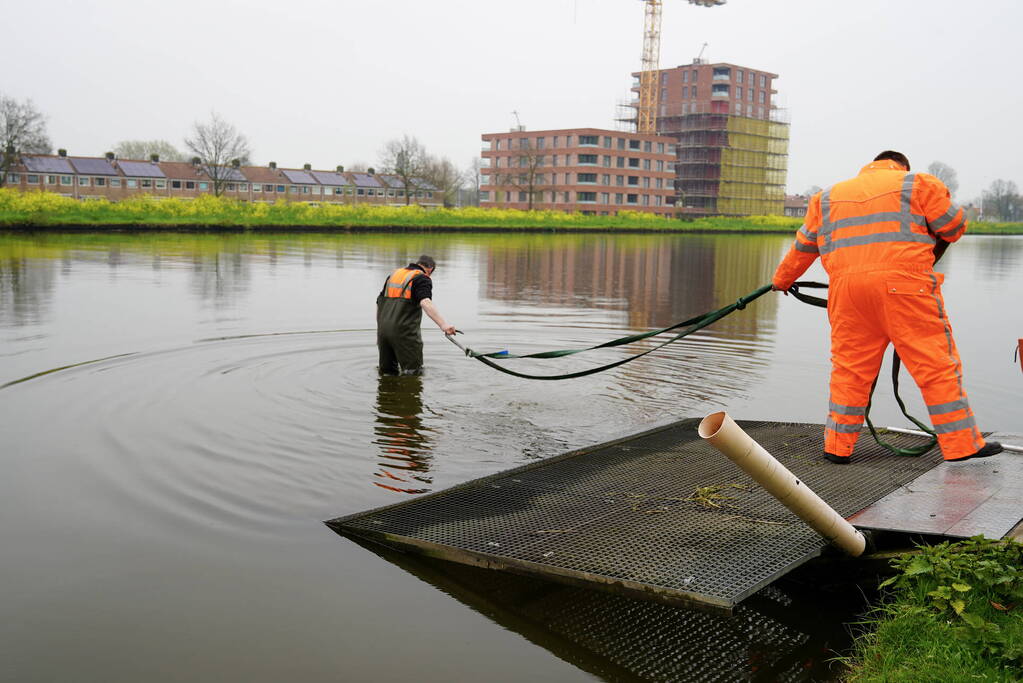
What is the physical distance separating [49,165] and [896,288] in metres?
96.7

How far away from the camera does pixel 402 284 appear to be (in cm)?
882

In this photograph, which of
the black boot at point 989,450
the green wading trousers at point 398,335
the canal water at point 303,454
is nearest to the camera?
the canal water at point 303,454

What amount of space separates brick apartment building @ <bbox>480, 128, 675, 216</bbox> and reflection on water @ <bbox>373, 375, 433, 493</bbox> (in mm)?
84259

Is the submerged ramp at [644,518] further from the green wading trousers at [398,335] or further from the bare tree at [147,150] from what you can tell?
the bare tree at [147,150]

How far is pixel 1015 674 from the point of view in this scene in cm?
315

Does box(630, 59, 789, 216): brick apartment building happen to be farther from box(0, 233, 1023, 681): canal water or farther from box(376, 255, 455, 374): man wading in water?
box(376, 255, 455, 374): man wading in water

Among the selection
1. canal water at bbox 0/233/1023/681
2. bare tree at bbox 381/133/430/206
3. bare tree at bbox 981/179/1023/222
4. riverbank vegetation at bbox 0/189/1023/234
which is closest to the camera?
canal water at bbox 0/233/1023/681

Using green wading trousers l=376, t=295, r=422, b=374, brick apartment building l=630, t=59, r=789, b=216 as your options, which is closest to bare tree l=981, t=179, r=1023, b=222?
brick apartment building l=630, t=59, r=789, b=216

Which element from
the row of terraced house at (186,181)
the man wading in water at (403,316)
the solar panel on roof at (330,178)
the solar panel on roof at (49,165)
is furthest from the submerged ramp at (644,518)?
the solar panel on roof at (330,178)

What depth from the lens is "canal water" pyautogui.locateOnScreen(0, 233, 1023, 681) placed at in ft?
12.1

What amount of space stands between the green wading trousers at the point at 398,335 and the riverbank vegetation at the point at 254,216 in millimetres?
34041

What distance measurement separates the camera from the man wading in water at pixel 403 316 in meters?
8.74

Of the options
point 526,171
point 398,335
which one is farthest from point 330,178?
point 398,335

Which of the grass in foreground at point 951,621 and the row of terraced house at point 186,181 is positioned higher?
the row of terraced house at point 186,181
